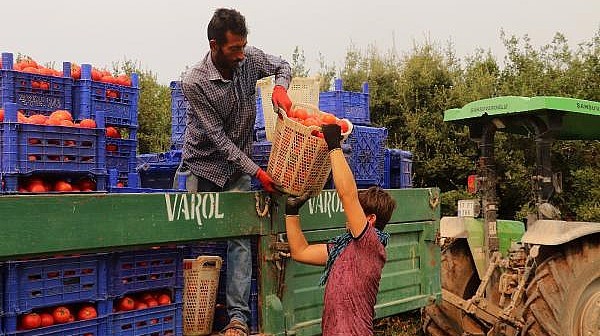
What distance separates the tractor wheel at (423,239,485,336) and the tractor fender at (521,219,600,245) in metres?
1.25

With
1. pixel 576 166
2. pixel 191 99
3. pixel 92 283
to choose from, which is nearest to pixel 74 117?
pixel 191 99

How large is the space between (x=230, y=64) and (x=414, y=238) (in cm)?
198

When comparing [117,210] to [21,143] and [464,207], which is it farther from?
[464,207]

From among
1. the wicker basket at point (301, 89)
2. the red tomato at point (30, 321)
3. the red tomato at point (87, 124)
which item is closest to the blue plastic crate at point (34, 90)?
the red tomato at point (87, 124)

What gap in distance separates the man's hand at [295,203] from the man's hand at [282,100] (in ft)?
1.55

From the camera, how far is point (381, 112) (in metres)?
15.6

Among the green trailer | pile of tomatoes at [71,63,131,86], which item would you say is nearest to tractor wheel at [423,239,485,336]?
the green trailer

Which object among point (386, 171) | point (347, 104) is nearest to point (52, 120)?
point (347, 104)

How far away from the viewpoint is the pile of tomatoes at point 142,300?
11.2 feet

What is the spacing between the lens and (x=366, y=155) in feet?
18.4

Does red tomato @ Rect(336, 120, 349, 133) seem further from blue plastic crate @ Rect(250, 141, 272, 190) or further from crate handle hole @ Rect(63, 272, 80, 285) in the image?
crate handle hole @ Rect(63, 272, 80, 285)

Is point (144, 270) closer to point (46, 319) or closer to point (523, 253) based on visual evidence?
point (46, 319)

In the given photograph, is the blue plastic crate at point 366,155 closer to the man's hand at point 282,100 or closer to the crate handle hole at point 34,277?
the man's hand at point 282,100

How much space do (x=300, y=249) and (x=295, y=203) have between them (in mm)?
247
